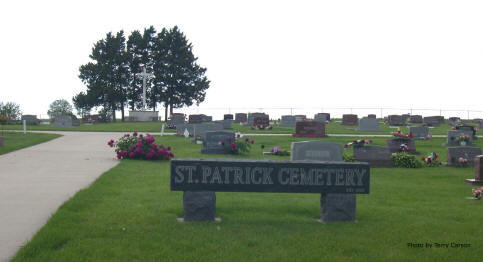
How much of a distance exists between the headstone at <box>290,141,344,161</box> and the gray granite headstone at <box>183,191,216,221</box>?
5.47 metres

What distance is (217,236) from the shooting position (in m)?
5.92

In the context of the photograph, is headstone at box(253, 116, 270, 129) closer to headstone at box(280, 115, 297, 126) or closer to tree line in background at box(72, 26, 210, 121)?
headstone at box(280, 115, 297, 126)

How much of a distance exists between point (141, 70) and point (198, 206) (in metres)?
58.8

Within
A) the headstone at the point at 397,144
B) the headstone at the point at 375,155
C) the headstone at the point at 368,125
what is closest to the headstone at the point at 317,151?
the headstone at the point at 375,155

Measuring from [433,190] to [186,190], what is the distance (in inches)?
242

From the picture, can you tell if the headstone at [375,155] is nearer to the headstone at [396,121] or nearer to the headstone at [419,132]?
the headstone at [419,132]

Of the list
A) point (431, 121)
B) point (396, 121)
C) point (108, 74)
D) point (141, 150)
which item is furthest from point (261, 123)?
point (108, 74)

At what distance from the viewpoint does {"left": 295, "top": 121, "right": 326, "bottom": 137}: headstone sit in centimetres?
2777

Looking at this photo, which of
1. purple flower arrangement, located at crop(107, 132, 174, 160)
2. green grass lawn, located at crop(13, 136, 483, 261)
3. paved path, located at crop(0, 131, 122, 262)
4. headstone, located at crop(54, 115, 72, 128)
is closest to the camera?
green grass lawn, located at crop(13, 136, 483, 261)

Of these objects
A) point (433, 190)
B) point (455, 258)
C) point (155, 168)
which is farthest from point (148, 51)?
point (455, 258)

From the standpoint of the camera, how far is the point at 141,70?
208 ft

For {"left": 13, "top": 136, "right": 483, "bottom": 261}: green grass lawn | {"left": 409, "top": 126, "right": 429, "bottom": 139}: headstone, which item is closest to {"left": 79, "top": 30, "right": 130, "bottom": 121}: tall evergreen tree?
{"left": 409, "top": 126, "right": 429, "bottom": 139}: headstone

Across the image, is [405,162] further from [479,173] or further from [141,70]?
[141,70]

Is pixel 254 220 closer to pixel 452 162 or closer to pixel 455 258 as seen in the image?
pixel 455 258
